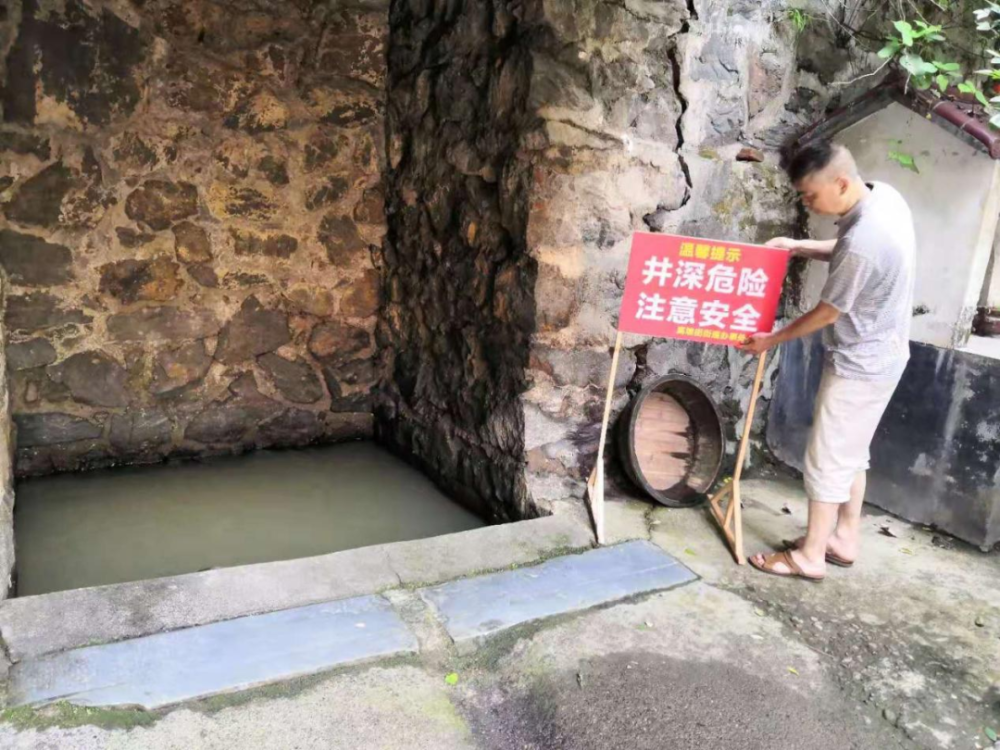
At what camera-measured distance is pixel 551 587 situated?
2.08 meters

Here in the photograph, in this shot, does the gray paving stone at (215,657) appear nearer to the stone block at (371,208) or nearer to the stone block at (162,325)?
the stone block at (162,325)

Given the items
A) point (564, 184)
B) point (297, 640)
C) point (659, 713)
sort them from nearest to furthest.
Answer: point (659, 713) < point (297, 640) < point (564, 184)

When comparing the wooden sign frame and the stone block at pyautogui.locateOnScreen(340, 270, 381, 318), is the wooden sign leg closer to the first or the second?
the wooden sign frame

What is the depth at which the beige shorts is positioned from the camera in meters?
2.25

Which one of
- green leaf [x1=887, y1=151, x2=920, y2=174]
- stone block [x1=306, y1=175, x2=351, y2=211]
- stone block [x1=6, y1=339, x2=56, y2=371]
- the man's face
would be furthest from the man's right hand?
stone block [x1=6, y1=339, x2=56, y2=371]

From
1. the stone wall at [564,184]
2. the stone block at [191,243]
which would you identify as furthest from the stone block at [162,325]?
the stone wall at [564,184]

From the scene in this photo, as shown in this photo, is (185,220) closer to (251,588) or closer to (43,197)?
(43,197)

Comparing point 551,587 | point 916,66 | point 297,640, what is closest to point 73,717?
point 297,640

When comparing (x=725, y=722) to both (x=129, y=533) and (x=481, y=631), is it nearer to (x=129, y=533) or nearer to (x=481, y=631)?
(x=481, y=631)

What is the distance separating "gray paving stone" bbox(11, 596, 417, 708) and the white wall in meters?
2.18

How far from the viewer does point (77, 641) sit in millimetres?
1684

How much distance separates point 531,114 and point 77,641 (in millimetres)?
2002

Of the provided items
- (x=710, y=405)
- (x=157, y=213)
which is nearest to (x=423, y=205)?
(x=157, y=213)

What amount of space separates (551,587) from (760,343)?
1.03 m
